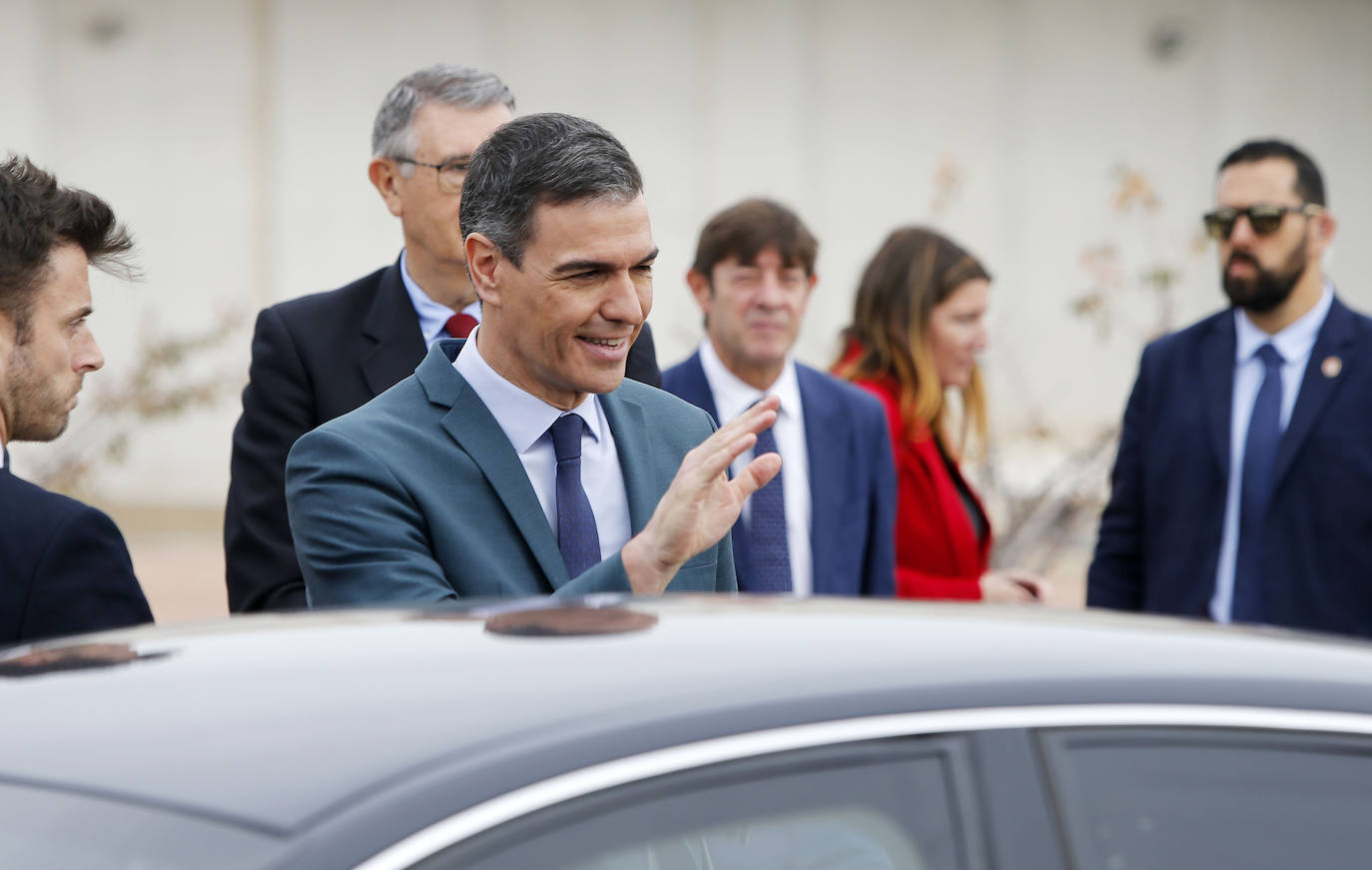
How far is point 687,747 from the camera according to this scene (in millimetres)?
1500

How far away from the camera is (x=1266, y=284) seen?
4.98 m

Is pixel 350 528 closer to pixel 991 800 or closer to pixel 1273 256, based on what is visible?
pixel 991 800

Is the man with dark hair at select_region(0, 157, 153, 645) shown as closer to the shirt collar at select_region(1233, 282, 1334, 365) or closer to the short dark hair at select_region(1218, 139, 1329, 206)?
the shirt collar at select_region(1233, 282, 1334, 365)

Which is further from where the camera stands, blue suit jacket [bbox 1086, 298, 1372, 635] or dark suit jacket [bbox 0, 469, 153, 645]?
blue suit jacket [bbox 1086, 298, 1372, 635]

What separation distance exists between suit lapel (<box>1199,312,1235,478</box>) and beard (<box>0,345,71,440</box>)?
3.26m

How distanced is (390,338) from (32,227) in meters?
0.91

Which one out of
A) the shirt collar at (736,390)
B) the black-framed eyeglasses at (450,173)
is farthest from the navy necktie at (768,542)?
the black-framed eyeglasses at (450,173)

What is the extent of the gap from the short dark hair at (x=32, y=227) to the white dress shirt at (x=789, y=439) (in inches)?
77.3

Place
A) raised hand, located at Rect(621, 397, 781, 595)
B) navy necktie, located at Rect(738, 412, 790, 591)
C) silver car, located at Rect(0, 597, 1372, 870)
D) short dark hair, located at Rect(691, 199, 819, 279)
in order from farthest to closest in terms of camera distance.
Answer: short dark hair, located at Rect(691, 199, 819, 279) < navy necktie, located at Rect(738, 412, 790, 591) < raised hand, located at Rect(621, 397, 781, 595) < silver car, located at Rect(0, 597, 1372, 870)

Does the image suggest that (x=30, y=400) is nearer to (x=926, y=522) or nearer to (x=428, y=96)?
(x=428, y=96)

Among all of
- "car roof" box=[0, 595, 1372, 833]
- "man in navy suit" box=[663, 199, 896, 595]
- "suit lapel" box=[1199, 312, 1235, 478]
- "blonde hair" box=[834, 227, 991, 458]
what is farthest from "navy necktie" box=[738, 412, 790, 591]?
"car roof" box=[0, 595, 1372, 833]

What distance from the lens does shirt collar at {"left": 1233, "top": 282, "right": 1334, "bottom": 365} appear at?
4969mm

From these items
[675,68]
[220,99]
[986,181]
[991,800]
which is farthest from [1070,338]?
[991,800]

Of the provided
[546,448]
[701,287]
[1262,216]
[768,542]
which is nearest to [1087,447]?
[1262,216]
